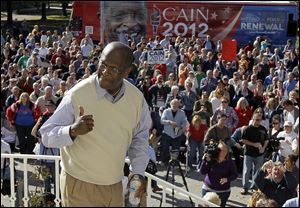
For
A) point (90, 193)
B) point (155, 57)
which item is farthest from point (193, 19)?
point (90, 193)

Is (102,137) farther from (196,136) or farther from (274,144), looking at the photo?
(196,136)

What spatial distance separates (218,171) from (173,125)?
2.80m

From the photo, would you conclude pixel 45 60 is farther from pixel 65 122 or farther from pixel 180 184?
pixel 65 122

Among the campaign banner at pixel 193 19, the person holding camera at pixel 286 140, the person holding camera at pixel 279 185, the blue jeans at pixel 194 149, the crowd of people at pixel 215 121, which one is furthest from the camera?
the campaign banner at pixel 193 19

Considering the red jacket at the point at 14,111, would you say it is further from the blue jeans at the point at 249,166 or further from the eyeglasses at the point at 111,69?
the eyeglasses at the point at 111,69

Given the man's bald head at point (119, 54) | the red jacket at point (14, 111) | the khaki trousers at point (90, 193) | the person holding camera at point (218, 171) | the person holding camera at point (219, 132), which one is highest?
the man's bald head at point (119, 54)

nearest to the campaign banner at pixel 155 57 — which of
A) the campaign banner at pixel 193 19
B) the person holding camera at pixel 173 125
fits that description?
the person holding camera at pixel 173 125

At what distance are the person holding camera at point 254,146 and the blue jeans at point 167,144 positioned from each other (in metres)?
1.50

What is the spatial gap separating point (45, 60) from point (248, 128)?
8.93 m

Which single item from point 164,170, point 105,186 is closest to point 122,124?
point 105,186

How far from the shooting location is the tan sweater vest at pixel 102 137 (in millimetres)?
2920

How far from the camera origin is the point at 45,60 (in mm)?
16609

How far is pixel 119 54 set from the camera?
282cm

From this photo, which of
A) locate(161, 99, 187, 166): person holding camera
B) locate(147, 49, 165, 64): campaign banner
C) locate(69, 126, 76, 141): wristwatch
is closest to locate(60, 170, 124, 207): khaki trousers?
locate(69, 126, 76, 141): wristwatch
